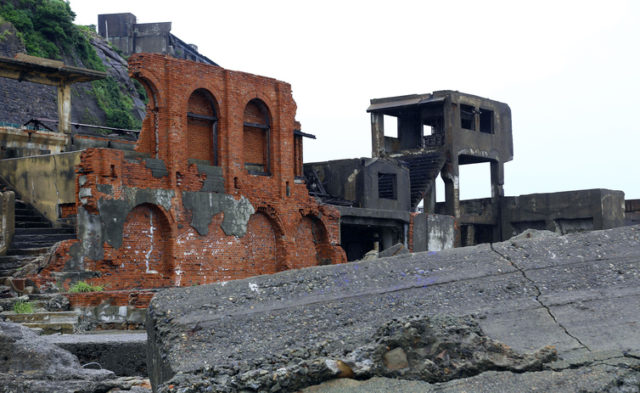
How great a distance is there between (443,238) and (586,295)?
2143 cm

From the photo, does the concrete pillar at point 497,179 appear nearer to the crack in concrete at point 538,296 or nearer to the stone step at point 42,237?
the stone step at point 42,237

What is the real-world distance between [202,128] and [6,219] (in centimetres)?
568

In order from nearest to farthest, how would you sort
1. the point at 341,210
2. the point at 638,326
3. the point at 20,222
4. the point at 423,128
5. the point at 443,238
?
the point at 638,326
the point at 20,222
the point at 341,210
the point at 443,238
the point at 423,128

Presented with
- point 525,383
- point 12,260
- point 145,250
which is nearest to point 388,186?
point 145,250

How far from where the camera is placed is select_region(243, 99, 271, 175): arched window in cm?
2047

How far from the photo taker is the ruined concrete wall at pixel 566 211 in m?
28.9

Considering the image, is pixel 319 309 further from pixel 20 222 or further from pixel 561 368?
pixel 20 222

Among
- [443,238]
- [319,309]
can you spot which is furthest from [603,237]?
[443,238]

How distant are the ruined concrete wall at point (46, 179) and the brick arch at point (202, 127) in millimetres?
3097

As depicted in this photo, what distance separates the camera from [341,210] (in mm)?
22344

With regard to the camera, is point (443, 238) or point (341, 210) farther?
point (443, 238)

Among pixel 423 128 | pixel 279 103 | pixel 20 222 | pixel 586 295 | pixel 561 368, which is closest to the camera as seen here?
pixel 561 368

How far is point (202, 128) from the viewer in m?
19.3

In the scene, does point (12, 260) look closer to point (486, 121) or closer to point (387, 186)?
point (387, 186)
